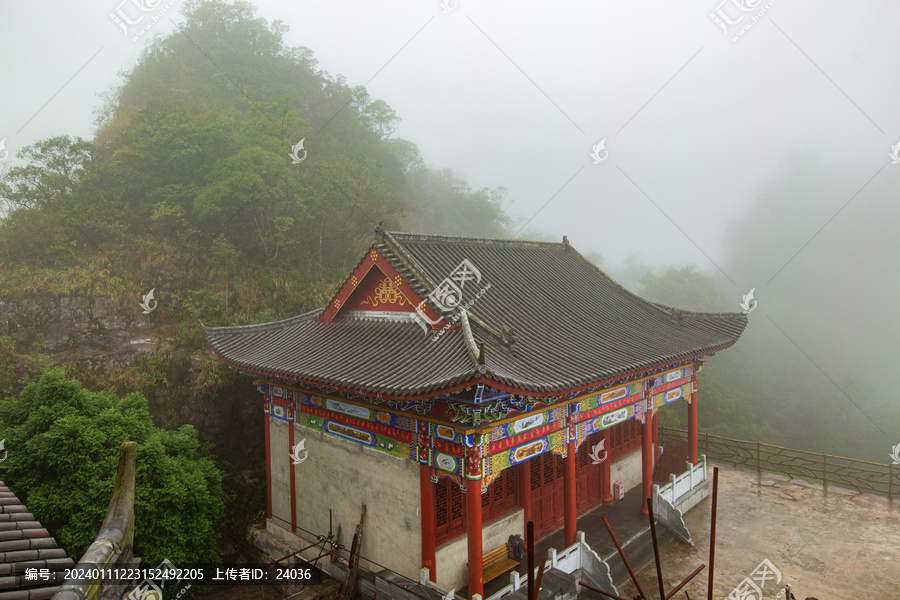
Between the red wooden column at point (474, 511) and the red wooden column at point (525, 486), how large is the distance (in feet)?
10.8

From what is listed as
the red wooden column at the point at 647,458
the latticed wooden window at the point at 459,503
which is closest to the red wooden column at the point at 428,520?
the latticed wooden window at the point at 459,503

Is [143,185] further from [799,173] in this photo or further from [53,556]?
[799,173]

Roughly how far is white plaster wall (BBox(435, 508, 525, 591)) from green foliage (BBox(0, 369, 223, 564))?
17.2 ft

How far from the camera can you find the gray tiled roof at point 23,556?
13.9ft

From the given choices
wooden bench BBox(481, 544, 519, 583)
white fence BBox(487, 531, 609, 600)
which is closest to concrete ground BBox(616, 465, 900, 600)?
white fence BBox(487, 531, 609, 600)

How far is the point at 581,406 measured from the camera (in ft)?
38.1

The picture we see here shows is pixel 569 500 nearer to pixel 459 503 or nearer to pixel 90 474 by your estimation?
pixel 459 503

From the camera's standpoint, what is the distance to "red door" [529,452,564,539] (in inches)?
509

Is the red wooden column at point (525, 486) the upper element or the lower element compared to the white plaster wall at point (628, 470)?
upper

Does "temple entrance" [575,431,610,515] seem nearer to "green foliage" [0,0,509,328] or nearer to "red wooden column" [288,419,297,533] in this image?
"red wooden column" [288,419,297,533]

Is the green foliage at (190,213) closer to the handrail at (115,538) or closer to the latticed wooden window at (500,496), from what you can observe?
the latticed wooden window at (500,496)

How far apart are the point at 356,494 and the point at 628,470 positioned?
8.71 m

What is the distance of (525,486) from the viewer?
1250 cm

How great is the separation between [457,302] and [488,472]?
3.55 meters
